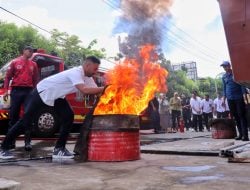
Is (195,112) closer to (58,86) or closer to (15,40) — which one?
(58,86)

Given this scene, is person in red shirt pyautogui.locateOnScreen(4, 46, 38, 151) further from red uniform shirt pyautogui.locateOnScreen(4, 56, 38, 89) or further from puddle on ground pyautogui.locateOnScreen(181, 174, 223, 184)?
puddle on ground pyautogui.locateOnScreen(181, 174, 223, 184)

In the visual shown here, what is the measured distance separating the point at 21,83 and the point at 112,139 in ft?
8.13

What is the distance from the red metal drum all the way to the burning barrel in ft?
16.9

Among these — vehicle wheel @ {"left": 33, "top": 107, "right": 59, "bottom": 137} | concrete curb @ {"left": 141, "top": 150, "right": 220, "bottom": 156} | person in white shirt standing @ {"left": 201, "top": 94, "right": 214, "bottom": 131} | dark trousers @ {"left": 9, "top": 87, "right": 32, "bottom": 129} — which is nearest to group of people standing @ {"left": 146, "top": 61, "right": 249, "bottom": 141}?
person in white shirt standing @ {"left": 201, "top": 94, "right": 214, "bottom": 131}

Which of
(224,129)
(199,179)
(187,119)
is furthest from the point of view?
(187,119)

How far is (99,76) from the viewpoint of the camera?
13227 mm

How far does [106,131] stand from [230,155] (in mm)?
1809

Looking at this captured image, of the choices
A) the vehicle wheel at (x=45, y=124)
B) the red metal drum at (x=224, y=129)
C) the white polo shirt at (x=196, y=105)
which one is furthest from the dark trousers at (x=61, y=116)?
the white polo shirt at (x=196, y=105)

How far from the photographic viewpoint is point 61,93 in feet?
18.5

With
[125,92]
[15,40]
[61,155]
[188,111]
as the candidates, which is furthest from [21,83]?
[15,40]

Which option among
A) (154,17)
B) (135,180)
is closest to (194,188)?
(135,180)

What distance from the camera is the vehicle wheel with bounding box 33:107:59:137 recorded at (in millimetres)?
10133

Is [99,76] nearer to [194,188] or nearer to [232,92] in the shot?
[232,92]

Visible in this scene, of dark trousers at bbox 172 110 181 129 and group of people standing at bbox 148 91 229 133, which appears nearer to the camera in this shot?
group of people standing at bbox 148 91 229 133
